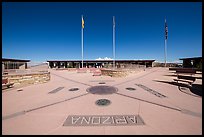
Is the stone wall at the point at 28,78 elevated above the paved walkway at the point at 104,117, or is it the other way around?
the stone wall at the point at 28,78

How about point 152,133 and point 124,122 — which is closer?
point 152,133

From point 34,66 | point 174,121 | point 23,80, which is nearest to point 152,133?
point 174,121

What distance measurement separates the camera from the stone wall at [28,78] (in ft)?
31.9

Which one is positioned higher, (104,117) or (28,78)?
(28,78)

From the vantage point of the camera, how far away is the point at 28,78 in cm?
1070

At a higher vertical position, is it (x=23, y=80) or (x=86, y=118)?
(x=23, y=80)

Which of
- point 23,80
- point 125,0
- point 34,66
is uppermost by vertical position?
point 125,0

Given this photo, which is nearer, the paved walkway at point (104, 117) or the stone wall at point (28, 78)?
the paved walkway at point (104, 117)

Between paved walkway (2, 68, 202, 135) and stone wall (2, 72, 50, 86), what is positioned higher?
stone wall (2, 72, 50, 86)

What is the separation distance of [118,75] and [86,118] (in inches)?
463

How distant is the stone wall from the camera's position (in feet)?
31.9

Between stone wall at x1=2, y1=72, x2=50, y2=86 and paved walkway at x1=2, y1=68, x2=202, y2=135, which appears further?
stone wall at x1=2, y1=72, x2=50, y2=86

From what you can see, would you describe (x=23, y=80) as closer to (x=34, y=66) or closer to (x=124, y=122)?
(x=34, y=66)

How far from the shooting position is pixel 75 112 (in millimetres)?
4938
